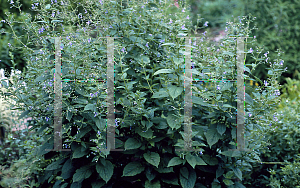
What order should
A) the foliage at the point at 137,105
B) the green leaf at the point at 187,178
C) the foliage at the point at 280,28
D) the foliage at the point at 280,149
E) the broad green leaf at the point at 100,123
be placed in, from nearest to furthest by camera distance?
the broad green leaf at the point at 100,123
the foliage at the point at 137,105
the green leaf at the point at 187,178
the foliage at the point at 280,149
the foliage at the point at 280,28

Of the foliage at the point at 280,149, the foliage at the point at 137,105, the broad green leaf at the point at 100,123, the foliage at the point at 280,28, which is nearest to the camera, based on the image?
the broad green leaf at the point at 100,123

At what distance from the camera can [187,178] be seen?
7.11 ft

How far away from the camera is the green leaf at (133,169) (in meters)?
2.15

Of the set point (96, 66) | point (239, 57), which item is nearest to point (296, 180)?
point (239, 57)

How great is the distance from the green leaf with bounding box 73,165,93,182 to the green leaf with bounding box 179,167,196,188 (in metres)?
0.70

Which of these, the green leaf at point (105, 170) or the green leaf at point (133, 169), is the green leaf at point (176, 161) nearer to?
the green leaf at point (133, 169)

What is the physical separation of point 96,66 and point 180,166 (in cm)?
104

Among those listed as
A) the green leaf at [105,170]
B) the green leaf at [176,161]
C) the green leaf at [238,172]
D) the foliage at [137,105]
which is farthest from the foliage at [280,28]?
the green leaf at [105,170]

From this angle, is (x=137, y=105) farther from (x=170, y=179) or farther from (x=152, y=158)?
(x=170, y=179)

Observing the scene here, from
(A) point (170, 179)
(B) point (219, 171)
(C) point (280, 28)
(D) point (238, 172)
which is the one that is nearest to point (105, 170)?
(A) point (170, 179)

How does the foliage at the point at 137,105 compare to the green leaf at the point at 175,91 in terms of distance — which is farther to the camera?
the foliage at the point at 137,105

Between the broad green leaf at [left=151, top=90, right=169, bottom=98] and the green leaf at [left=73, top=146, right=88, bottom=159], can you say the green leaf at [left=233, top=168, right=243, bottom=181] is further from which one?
the green leaf at [left=73, top=146, right=88, bottom=159]

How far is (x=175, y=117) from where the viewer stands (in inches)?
83.4

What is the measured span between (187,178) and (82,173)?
31.5 inches
